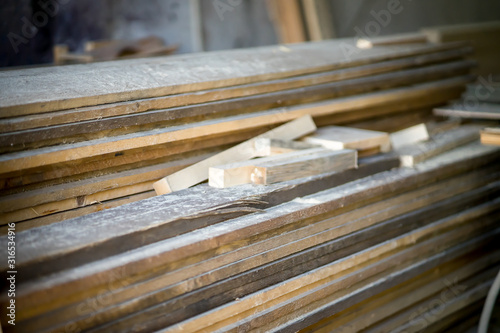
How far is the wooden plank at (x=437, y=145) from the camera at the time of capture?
234 cm

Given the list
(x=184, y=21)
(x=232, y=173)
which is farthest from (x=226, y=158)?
(x=184, y=21)

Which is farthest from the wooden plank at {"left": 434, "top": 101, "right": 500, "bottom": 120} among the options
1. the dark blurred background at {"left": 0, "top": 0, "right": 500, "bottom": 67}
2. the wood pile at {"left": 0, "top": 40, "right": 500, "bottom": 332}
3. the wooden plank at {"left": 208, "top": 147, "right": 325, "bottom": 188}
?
the dark blurred background at {"left": 0, "top": 0, "right": 500, "bottom": 67}

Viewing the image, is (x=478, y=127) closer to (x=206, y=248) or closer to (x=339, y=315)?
(x=339, y=315)

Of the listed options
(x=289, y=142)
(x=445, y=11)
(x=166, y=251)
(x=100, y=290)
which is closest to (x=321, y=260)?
(x=289, y=142)

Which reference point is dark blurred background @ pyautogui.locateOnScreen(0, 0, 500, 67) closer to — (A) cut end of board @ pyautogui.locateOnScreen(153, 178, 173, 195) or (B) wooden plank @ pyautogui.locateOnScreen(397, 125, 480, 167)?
(B) wooden plank @ pyautogui.locateOnScreen(397, 125, 480, 167)

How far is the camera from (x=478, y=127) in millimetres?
2818

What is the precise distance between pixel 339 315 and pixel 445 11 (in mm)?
4146

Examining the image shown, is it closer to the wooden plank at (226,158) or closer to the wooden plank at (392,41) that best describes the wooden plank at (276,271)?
the wooden plank at (226,158)

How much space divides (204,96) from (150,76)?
0.80 ft

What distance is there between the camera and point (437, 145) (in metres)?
2.49

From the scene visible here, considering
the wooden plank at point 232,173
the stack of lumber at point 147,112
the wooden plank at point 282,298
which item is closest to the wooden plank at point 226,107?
the stack of lumber at point 147,112

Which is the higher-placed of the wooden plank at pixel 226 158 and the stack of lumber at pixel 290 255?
the wooden plank at pixel 226 158

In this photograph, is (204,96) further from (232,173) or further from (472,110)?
(472,110)

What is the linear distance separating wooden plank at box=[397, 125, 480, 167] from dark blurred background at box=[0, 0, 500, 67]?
2.27 metres
